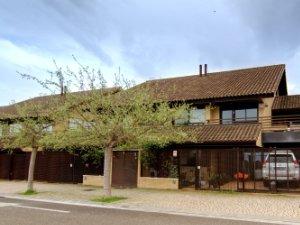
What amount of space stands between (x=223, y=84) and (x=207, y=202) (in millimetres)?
13690

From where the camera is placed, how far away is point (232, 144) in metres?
23.8

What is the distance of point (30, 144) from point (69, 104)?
527 cm

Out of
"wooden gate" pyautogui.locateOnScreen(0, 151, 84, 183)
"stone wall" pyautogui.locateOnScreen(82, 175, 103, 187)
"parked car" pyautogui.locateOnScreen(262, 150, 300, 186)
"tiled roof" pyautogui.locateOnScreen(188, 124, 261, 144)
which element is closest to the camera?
"parked car" pyautogui.locateOnScreen(262, 150, 300, 186)

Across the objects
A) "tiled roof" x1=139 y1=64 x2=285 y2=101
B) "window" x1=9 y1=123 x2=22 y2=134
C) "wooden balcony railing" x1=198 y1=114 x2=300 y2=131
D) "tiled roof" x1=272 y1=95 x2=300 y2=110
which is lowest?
"window" x1=9 y1=123 x2=22 y2=134

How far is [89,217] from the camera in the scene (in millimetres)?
13391

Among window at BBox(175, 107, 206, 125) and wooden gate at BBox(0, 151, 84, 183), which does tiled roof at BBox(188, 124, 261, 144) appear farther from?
wooden gate at BBox(0, 151, 84, 183)

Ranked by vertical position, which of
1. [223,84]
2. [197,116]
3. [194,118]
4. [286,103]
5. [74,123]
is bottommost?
[74,123]

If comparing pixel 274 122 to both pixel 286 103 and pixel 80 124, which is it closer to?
pixel 286 103

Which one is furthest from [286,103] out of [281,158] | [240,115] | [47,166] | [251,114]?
[47,166]

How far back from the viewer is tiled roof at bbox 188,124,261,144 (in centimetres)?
2341

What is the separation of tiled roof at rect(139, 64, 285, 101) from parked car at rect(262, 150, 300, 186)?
20.4 ft

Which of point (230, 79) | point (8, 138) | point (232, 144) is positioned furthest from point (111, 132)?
point (230, 79)

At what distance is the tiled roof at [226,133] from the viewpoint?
23.4 metres

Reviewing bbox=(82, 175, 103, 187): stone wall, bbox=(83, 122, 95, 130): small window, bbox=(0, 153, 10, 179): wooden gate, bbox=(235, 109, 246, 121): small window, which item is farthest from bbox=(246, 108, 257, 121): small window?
bbox=(0, 153, 10, 179): wooden gate
